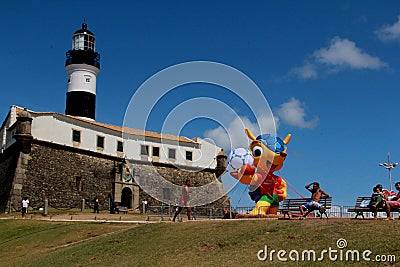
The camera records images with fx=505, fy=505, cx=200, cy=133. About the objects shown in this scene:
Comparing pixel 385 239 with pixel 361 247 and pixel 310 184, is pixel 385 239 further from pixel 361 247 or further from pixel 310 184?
pixel 310 184

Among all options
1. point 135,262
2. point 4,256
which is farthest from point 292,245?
point 4,256

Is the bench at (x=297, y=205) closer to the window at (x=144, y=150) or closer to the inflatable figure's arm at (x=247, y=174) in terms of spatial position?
the inflatable figure's arm at (x=247, y=174)

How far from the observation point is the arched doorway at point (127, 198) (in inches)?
1921

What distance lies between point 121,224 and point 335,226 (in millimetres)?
13405

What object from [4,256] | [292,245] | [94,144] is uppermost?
[94,144]

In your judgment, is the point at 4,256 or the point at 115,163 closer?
the point at 4,256

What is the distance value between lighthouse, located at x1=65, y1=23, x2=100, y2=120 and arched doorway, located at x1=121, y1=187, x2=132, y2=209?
962 centimetres

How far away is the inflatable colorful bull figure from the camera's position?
1002 inches

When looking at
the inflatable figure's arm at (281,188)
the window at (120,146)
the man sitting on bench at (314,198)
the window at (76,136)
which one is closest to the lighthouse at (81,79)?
the window at (120,146)

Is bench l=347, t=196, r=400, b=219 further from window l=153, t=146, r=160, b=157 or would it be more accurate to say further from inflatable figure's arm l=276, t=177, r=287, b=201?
window l=153, t=146, r=160, b=157

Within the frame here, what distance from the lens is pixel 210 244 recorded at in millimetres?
15266

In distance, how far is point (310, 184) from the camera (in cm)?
1869

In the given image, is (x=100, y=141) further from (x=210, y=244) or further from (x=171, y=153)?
(x=210, y=244)

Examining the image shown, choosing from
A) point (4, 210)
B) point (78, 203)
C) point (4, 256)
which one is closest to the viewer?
point (4, 256)
